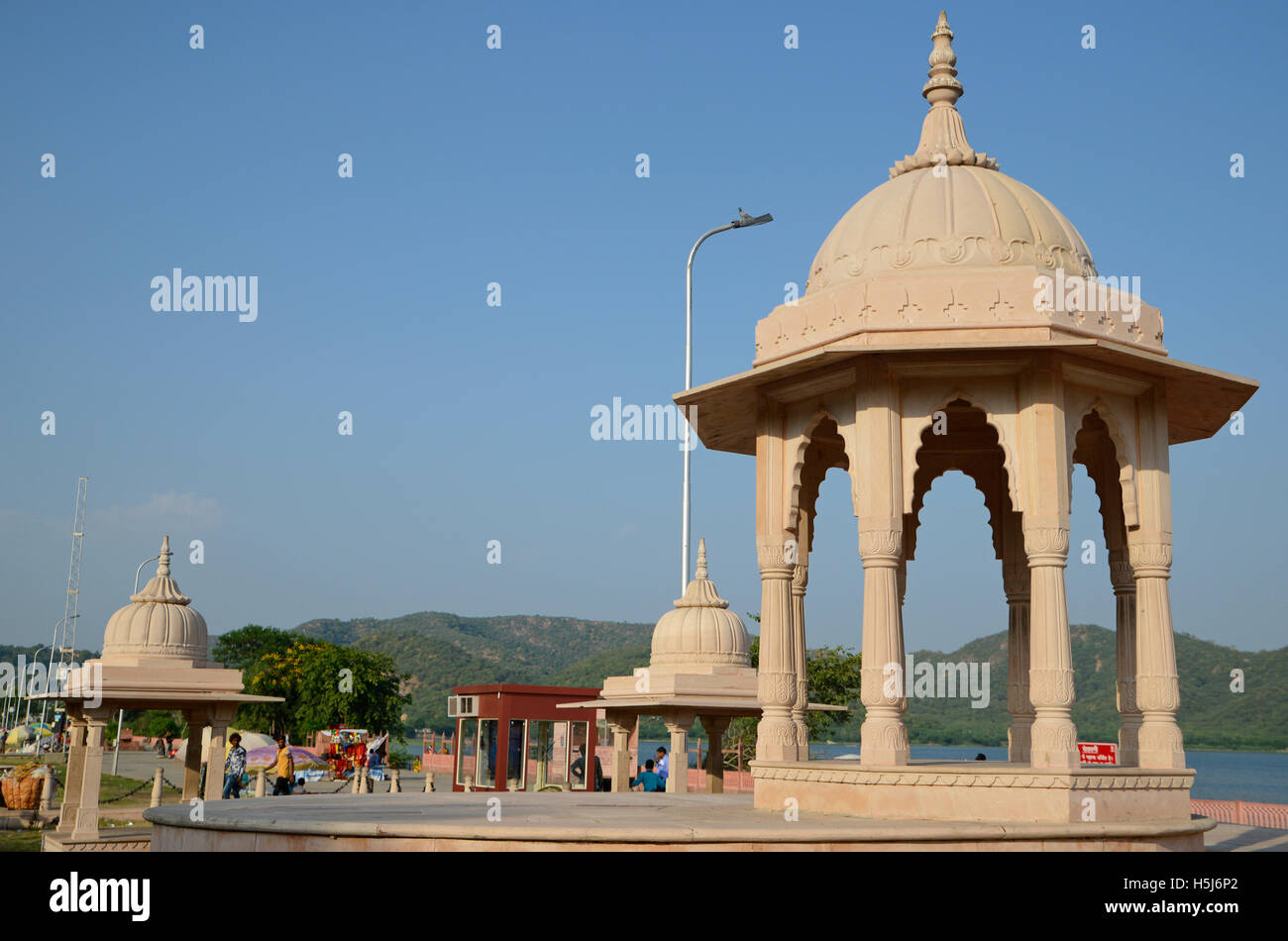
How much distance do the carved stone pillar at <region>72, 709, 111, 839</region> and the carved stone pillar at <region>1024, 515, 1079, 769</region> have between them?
22.4 metres

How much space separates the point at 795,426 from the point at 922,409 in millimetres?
2072

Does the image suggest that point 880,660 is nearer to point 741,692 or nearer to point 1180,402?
point 1180,402

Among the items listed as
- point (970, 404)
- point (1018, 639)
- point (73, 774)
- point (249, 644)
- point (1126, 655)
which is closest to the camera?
point (970, 404)

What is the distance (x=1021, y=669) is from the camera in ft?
59.6

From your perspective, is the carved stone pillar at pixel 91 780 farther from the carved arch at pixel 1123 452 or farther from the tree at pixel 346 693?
the tree at pixel 346 693

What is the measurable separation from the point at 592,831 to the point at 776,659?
545 cm

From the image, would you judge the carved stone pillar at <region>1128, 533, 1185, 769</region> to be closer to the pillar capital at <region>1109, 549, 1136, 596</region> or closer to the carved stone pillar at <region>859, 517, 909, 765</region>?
the pillar capital at <region>1109, 549, 1136, 596</region>

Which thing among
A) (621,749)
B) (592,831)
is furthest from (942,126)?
(621,749)

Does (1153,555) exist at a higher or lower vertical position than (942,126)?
lower

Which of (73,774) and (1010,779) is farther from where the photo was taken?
(73,774)

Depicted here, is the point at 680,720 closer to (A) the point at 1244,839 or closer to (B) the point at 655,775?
(B) the point at 655,775

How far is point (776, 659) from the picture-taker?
50.5ft

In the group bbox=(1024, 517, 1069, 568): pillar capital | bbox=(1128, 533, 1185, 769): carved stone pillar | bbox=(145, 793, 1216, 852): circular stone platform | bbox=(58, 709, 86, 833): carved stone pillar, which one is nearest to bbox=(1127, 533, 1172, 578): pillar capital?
bbox=(1128, 533, 1185, 769): carved stone pillar

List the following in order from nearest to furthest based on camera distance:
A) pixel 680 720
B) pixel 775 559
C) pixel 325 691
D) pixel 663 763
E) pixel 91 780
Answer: pixel 775 559 → pixel 680 720 → pixel 91 780 → pixel 663 763 → pixel 325 691
